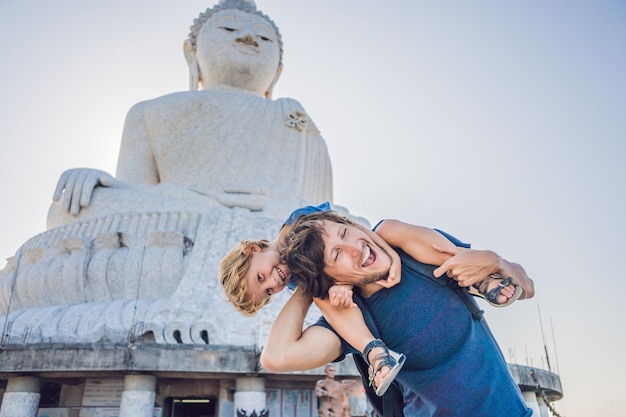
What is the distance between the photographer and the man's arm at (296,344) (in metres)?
1.40

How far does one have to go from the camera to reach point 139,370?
4.27m

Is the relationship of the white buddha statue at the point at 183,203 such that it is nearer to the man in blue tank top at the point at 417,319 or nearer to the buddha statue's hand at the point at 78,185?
the buddha statue's hand at the point at 78,185

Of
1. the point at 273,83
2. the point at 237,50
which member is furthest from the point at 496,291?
the point at 273,83

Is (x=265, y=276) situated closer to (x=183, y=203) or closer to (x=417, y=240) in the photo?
(x=417, y=240)

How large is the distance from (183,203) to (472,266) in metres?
6.43

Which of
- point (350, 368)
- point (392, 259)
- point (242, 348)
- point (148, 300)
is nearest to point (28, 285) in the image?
point (148, 300)

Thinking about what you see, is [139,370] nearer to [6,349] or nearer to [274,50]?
[6,349]

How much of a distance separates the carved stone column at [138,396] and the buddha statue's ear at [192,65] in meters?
7.36

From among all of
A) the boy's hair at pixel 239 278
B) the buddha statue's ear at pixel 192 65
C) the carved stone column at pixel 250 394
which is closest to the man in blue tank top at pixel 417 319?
the boy's hair at pixel 239 278

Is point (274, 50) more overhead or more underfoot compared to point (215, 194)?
more overhead

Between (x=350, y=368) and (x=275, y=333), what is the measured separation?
11.2 feet

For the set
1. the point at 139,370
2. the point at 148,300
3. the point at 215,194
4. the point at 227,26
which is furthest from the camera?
the point at 227,26

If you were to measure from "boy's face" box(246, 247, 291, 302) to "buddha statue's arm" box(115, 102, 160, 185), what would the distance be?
789cm

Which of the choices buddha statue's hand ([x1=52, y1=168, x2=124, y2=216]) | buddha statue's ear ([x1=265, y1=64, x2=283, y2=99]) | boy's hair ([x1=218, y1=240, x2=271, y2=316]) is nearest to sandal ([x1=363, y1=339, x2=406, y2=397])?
boy's hair ([x1=218, y1=240, x2=271, y2=316])
